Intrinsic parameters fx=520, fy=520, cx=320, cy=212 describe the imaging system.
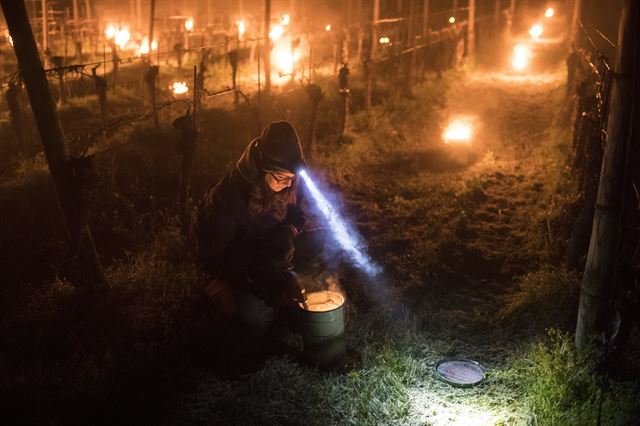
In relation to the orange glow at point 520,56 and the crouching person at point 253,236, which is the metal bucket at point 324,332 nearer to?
the crouching person at point 253,236

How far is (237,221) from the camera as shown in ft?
17.1

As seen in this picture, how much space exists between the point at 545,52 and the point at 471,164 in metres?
15.2

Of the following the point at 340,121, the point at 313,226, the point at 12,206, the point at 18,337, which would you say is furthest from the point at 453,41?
the point at 18,337

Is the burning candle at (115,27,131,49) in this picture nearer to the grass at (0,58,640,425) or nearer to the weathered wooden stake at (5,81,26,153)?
the weathered wooden stake at (5,81,26,153)

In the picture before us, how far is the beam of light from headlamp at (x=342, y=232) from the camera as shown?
260 inches

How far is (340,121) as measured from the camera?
1127cm

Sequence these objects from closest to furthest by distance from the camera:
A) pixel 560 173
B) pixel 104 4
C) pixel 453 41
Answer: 1. pixel 560 173
2. pixel 453 41
3. pixel 104 4

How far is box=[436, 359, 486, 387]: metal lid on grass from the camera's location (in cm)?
441

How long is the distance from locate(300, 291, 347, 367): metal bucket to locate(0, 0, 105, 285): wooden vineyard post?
258cm

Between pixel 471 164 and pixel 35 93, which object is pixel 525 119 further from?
pixel 35 93

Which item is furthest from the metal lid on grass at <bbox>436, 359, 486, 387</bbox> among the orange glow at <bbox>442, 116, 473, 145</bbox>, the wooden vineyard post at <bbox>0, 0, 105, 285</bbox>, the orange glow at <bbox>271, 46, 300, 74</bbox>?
the orange glow at <bbox>271, 46, 300, 74</bbox>

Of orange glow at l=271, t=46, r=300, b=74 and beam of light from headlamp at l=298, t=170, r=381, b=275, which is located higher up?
orange glow at l=271, t=46, r=300, b=74

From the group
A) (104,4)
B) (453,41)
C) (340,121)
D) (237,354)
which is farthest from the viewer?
(104,4)

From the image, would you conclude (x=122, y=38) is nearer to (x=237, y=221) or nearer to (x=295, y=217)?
(x=295, y=217)
